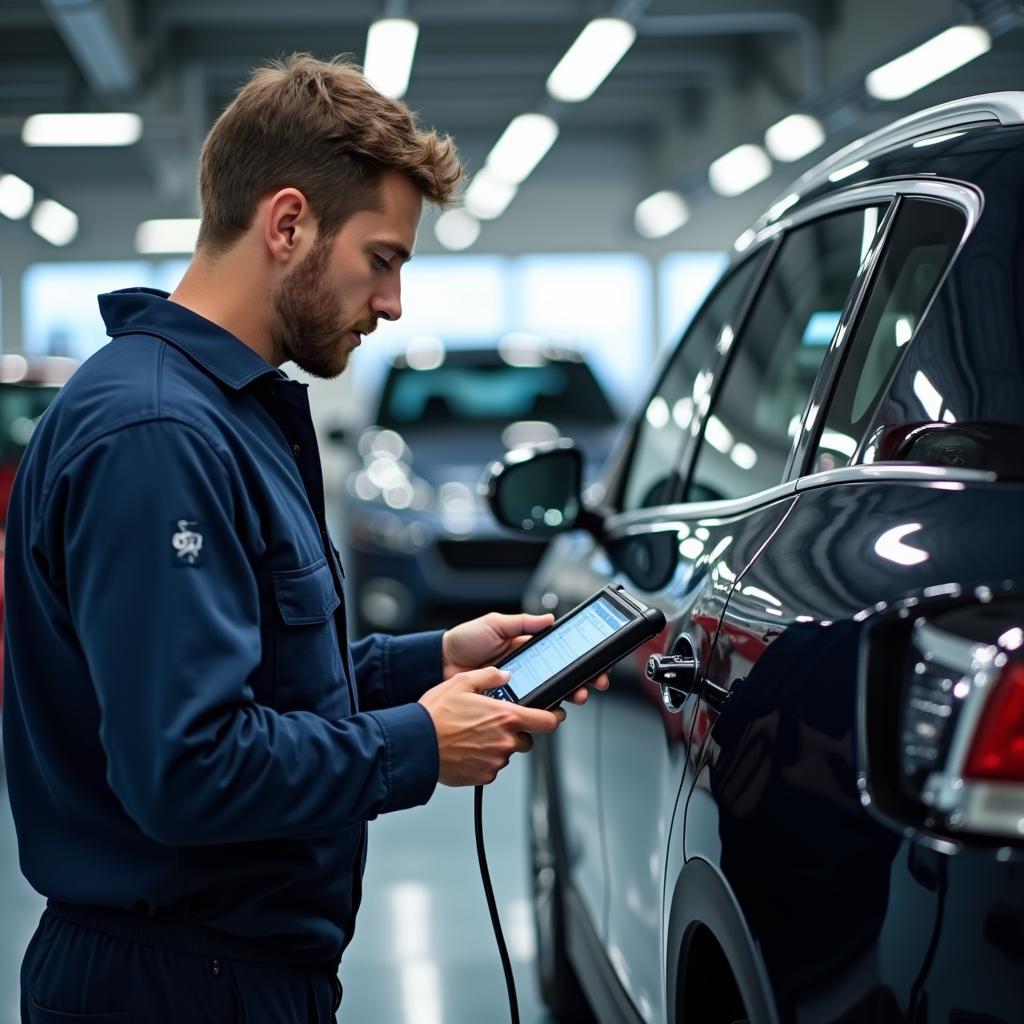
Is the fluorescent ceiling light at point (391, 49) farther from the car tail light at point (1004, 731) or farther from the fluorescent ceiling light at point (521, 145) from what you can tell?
the car tail light at point (1004, 731)

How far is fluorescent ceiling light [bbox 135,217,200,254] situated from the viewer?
19234 mm

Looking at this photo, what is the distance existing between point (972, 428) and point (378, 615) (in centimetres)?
607

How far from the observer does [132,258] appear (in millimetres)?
20406

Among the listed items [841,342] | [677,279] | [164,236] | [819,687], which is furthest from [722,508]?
[677,279]

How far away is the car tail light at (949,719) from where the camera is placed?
1.02 meters

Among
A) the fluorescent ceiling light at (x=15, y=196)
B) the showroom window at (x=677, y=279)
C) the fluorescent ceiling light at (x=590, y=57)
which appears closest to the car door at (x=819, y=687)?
the fluorescent ceiling light at (x=590, y=57)

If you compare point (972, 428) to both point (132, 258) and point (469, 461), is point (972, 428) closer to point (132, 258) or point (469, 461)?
point (469, 461)

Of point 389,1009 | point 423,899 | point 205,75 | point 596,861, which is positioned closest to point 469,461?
point 423,899

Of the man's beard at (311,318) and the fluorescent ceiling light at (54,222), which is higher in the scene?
the fluorescent ceiling light at (54,222)

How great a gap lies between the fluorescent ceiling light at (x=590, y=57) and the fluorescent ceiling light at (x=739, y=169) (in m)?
2.69

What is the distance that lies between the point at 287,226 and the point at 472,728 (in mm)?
585

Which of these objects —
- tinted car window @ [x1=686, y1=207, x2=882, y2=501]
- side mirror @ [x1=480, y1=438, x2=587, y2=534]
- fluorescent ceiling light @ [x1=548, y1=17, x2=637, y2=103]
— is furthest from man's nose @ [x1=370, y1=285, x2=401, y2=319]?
fluorescent ceiling light @ [x1=548, y1=17, x2=637, y2=103]

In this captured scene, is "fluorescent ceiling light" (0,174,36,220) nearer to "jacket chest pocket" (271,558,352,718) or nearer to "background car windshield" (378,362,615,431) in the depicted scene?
"background car windshield" (378,362,615,431)

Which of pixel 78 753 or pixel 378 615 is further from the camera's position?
pixel 378 615
